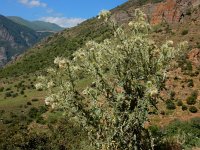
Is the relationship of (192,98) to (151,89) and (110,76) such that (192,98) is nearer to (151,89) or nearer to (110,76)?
(110,76)

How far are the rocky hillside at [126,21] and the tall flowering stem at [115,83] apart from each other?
12752mm

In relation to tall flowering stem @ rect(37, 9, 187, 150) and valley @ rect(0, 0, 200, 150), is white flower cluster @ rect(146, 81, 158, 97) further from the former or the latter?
valley @ rect(0, 0, 200, 150)

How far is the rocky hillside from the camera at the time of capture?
7056cm

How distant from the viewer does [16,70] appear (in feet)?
358

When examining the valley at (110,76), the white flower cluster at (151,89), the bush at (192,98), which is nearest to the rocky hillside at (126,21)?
the valley at (110,76)

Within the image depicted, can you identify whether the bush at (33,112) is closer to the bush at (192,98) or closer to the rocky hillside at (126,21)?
the rocky hillside at (126,21)

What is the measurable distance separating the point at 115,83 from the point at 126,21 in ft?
269

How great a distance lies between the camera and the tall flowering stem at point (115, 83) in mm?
A: 14016

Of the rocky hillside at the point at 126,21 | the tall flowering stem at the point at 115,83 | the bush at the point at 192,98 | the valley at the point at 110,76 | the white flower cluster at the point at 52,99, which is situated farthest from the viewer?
the rocky hillside at the point at 126,21

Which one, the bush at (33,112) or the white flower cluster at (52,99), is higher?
the white flower cluster at (52,99)

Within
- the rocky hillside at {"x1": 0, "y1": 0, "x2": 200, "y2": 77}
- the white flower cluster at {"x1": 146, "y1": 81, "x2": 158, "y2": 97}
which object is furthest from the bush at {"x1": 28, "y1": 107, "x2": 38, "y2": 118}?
the white flower cluster at {"x1": 146, "y1": 81, "x2": 158, "y2": 97}

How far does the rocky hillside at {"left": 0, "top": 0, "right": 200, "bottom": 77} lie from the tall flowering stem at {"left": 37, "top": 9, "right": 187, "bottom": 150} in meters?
12.8

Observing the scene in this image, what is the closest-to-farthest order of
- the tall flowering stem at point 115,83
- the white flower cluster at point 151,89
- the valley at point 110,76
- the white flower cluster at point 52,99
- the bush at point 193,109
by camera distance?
the white flower cluster at point 151,89 < the white flower cluster at point 52,99 < the tall flowering stem at point 115,83 < the valley at point 110,76 < the bush at point 193,109

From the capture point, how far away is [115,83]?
14.8 meters
